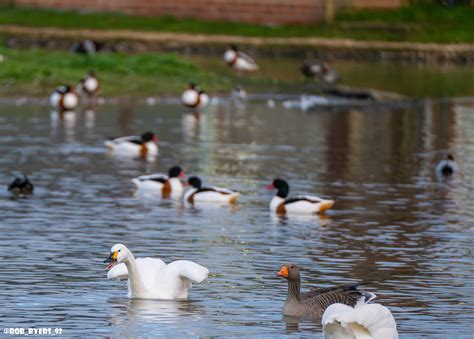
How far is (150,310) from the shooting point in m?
15.4

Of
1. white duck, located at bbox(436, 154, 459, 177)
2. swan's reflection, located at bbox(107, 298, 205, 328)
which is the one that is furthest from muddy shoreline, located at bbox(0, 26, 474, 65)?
swan's reflection, located at bbox(107, 298, 205, 328)

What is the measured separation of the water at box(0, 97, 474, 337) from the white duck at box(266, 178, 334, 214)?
20cm

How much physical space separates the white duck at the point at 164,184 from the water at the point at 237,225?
1.21ft

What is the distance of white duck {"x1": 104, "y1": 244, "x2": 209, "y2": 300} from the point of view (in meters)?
15.5

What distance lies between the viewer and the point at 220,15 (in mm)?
75188

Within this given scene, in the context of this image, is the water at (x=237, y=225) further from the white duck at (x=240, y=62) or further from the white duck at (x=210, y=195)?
the white duck at (x=240, y=62)

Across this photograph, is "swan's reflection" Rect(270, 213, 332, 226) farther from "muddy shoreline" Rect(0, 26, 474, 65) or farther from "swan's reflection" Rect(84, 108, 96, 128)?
"muddy shoreline" Rect(0, 26, 474, 65)

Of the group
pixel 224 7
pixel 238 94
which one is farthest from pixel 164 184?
pixel 224 7

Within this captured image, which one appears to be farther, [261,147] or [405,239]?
[261,147]

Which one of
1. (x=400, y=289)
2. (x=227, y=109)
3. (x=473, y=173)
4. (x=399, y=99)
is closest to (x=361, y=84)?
(x=399, y=99)

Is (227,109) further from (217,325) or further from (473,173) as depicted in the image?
(217,325)

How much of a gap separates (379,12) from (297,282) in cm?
6055

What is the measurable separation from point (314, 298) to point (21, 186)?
9.97 m

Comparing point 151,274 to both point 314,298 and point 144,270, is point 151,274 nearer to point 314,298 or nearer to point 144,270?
point 144,270
